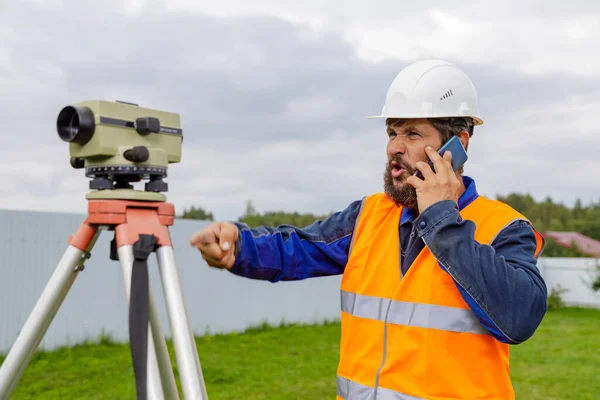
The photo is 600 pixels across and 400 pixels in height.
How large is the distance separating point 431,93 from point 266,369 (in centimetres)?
572

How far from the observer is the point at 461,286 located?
1.93 meters

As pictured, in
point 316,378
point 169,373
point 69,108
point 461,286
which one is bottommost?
point 316,378

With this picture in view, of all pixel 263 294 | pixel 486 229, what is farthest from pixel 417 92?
pixel 263 294

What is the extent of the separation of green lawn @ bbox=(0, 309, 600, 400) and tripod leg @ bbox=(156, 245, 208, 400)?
4.48 meters

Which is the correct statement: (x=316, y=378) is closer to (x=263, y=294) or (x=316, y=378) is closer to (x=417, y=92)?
(x=263, y=294)

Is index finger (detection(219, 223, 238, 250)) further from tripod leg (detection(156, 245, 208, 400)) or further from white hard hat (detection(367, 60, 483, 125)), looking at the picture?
white hard hat (detection(367, 60, 483, 125))

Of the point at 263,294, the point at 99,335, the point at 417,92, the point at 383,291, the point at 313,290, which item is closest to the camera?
the point at 383,291

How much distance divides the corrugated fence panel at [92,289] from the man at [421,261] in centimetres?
579

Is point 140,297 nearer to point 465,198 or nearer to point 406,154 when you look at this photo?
point 406,154

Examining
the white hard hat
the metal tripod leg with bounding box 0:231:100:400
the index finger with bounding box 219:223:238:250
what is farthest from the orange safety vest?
the metal tripod leg with bounding box 0:231:100:400

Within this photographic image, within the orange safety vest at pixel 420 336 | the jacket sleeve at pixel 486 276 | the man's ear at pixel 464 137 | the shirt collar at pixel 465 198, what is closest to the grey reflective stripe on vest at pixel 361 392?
the orange safety vest at pixel 420 336

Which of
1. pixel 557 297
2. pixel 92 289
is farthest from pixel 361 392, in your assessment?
pixel 557 297

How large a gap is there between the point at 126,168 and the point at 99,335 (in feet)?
23.8

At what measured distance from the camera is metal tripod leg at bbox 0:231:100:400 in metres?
1.90
